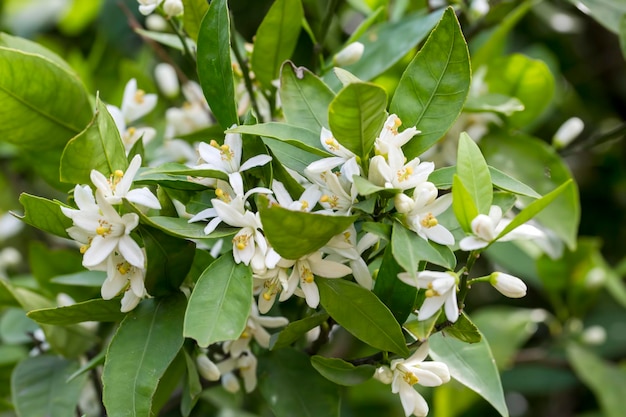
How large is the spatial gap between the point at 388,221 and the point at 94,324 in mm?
692

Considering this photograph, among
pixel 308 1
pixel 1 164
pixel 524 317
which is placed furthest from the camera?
pixel 1 164

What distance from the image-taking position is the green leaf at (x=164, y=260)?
2.99 ft

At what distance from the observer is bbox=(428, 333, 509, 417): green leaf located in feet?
3.19

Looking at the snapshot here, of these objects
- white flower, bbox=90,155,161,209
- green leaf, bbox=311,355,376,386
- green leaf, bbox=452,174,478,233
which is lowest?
green leaf, bbox=311,355,376,386

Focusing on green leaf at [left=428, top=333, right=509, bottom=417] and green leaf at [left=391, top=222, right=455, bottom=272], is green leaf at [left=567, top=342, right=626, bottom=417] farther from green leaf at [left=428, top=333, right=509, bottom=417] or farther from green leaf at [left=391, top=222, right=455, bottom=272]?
green leaf at [left=391, top=222, right=455, bottom=272]

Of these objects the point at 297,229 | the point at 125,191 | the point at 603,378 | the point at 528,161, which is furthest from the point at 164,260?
the point at 603,378

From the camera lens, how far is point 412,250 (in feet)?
2.68

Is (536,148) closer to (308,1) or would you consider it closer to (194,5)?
(308,1)

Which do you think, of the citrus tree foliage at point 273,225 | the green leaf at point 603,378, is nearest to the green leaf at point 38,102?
the citrus tree foliage at point 273,225

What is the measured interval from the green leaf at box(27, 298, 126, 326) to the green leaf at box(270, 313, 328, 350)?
197mm

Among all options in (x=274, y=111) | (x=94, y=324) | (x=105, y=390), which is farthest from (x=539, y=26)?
(x=105, y=390)

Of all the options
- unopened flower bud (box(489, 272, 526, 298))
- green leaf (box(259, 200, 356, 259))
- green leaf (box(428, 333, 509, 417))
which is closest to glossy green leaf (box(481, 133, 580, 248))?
green leaf (box(428, 333, 509, 417))

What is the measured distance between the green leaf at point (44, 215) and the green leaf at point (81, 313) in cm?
9

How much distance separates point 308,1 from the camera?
1.54 meters
